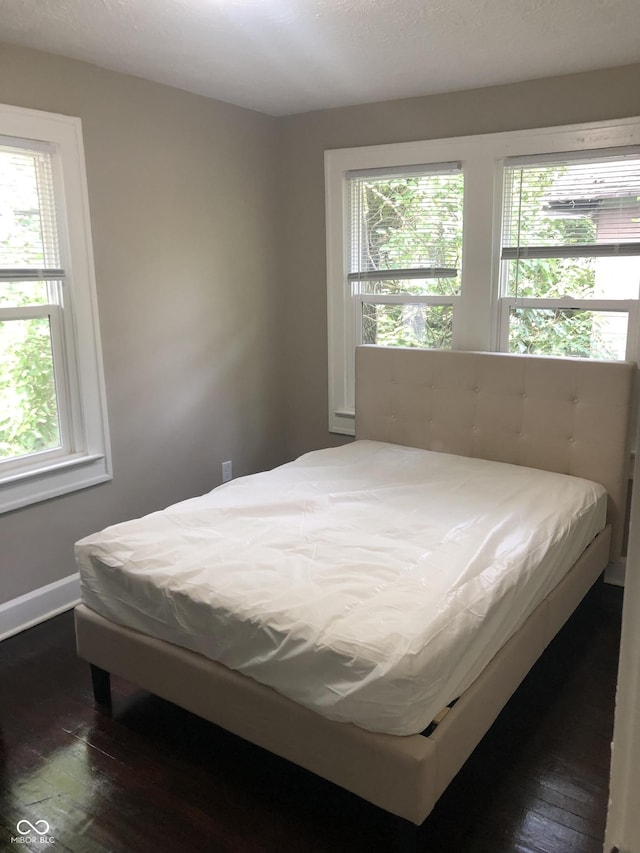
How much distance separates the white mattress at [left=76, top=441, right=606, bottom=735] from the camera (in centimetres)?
180

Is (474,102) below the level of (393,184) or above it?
above

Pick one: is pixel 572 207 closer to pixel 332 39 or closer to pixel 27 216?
pixel 332 39

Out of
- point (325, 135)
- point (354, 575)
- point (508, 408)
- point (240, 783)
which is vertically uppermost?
point (325, 135)

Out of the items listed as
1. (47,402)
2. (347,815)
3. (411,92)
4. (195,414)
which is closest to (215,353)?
(195,414)

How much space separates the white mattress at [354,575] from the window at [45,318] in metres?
0.73

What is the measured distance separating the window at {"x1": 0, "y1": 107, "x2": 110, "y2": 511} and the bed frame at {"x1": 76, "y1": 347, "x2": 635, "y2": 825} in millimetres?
923

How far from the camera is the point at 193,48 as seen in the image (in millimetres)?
2777

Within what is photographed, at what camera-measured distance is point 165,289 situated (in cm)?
350

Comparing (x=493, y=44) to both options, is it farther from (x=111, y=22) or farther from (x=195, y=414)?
(x=195, y=414)

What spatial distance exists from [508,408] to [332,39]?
1.80 meters

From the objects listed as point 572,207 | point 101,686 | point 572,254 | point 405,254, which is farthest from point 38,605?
point 572,207

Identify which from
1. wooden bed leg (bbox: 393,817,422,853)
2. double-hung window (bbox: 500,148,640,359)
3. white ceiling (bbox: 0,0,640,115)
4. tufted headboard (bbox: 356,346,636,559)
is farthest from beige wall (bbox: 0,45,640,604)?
wooden bed leg (bbox: 393,817,422,853)

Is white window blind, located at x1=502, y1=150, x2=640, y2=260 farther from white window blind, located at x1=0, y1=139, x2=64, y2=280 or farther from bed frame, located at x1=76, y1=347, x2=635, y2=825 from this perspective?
white window blind, located at x1=0, y1=139, x2=64, y2=280

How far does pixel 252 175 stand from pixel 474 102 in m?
1.27
